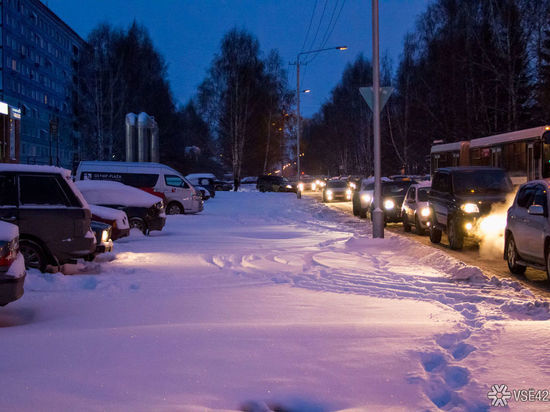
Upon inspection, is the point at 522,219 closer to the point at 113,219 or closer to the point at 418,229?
the point at 113,219

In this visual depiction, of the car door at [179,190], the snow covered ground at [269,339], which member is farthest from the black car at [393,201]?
the snow covered ground at [269,339]

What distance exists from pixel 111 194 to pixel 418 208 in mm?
9319

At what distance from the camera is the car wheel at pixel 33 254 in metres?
10.6

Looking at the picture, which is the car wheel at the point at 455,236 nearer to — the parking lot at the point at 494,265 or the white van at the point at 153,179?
the parking lot at the point at 494,265

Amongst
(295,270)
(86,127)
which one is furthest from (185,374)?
(86,127)

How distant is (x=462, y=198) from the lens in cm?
1590

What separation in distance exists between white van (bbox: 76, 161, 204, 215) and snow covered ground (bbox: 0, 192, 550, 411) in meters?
15.2

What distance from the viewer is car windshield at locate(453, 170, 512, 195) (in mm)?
16562

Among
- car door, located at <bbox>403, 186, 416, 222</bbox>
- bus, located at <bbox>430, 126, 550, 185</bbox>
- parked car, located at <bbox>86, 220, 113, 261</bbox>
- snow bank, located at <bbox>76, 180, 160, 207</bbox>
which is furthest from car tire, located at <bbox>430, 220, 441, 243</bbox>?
parked car, located at <bbox>86, 220, 113, 261</bbox>

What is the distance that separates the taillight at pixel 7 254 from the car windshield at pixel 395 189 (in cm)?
1999

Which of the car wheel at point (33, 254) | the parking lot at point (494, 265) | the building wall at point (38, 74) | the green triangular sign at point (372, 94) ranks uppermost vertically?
the building wall at point (38, 74)

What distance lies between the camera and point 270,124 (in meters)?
72.3

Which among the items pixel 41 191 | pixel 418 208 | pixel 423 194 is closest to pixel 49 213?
pixel 41 191

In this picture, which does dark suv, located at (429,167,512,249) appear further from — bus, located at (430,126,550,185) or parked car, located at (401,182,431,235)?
bus, located at (430,126,550,185)
